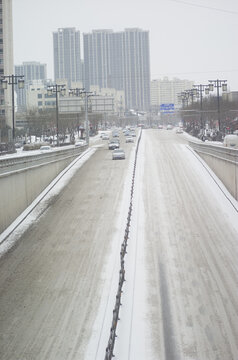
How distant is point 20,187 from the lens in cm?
3086

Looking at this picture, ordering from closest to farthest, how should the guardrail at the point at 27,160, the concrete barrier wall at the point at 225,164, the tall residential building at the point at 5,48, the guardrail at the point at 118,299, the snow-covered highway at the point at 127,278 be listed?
the guardrail at the point at 118,299 < the snow-covered highway at the point at 127,278 < the guardrail at the point at 27,160 < the concrete barrier wall at the point at 225,164 < the tall residential building at the point at 5,48

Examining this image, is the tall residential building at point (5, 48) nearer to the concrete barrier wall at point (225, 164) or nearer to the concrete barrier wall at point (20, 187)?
the concrete barrier wall at point (225, 164)

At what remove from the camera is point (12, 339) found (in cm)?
1460

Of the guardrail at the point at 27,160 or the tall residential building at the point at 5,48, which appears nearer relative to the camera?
the guardrail at the point at 27,160

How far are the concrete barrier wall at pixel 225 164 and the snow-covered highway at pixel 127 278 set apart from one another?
3.16 ft

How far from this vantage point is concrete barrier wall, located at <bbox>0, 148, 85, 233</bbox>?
2711 cm

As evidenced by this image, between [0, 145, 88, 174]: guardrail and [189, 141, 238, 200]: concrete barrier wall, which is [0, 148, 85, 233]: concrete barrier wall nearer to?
[0, 145, 88, 174]: guardrail

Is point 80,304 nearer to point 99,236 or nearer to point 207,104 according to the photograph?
point 99,236

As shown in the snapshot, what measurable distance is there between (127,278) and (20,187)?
1314cm

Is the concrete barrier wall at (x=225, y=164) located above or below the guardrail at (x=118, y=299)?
above

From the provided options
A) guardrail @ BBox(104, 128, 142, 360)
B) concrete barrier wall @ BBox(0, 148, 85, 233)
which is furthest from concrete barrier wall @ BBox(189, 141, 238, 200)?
concrete barrier wall @ BBox(0, 148, 85, 233)

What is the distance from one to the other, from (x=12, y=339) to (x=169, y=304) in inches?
220

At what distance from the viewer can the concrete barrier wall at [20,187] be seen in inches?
1067

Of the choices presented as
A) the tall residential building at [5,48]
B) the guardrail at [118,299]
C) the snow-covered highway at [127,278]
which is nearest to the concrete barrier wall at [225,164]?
the snow-covered highway at [127,278]
